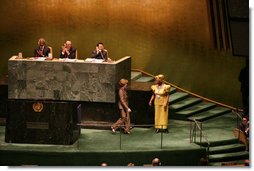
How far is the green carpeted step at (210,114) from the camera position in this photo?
1600cm

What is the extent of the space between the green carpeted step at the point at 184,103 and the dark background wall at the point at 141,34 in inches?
9.9

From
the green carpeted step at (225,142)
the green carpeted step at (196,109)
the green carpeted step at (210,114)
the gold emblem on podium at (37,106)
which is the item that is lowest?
the green carpeted step at (225,142)

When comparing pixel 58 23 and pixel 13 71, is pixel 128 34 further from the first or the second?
pixel 13 71

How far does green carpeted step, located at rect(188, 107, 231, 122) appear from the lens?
16000 mm

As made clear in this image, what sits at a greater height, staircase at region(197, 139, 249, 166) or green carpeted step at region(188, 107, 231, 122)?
green carpeted step at region(188, 107, 231, 122)

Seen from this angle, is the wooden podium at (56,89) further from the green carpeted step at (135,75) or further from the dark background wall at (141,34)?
the dark background wall at (141,34)

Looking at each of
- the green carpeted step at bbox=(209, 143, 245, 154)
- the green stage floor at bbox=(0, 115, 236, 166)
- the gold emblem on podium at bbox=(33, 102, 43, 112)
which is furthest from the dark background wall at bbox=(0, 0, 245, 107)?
the gold emblem on podium at bbox=(33, 102, 43, 112)

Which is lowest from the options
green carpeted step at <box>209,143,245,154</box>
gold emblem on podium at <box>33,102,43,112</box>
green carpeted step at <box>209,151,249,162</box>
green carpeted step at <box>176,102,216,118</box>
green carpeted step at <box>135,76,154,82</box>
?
green carpeted step at <box>209,151,249,162</box>

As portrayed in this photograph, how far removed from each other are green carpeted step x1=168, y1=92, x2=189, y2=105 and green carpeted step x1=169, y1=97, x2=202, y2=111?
2.5 inches

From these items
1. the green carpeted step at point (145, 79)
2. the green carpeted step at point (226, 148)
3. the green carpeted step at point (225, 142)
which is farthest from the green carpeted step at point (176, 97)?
the green carpeted step at point (226, 148)

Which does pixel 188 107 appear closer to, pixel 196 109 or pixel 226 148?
pixel 196 109

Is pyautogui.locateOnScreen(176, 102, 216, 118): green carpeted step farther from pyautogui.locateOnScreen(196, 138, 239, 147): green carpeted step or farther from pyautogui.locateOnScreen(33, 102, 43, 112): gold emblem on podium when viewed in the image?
pyautogui.locateOnScreen(33, 102, 43, 112): gold emblem on podium

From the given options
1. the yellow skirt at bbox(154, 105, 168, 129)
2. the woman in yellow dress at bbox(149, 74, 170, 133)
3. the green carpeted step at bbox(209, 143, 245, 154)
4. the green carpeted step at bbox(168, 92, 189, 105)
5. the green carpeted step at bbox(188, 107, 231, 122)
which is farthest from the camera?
the green carpeted step at bbox(168, 92, 189, 105)

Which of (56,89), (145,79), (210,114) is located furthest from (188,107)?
(56,89)
